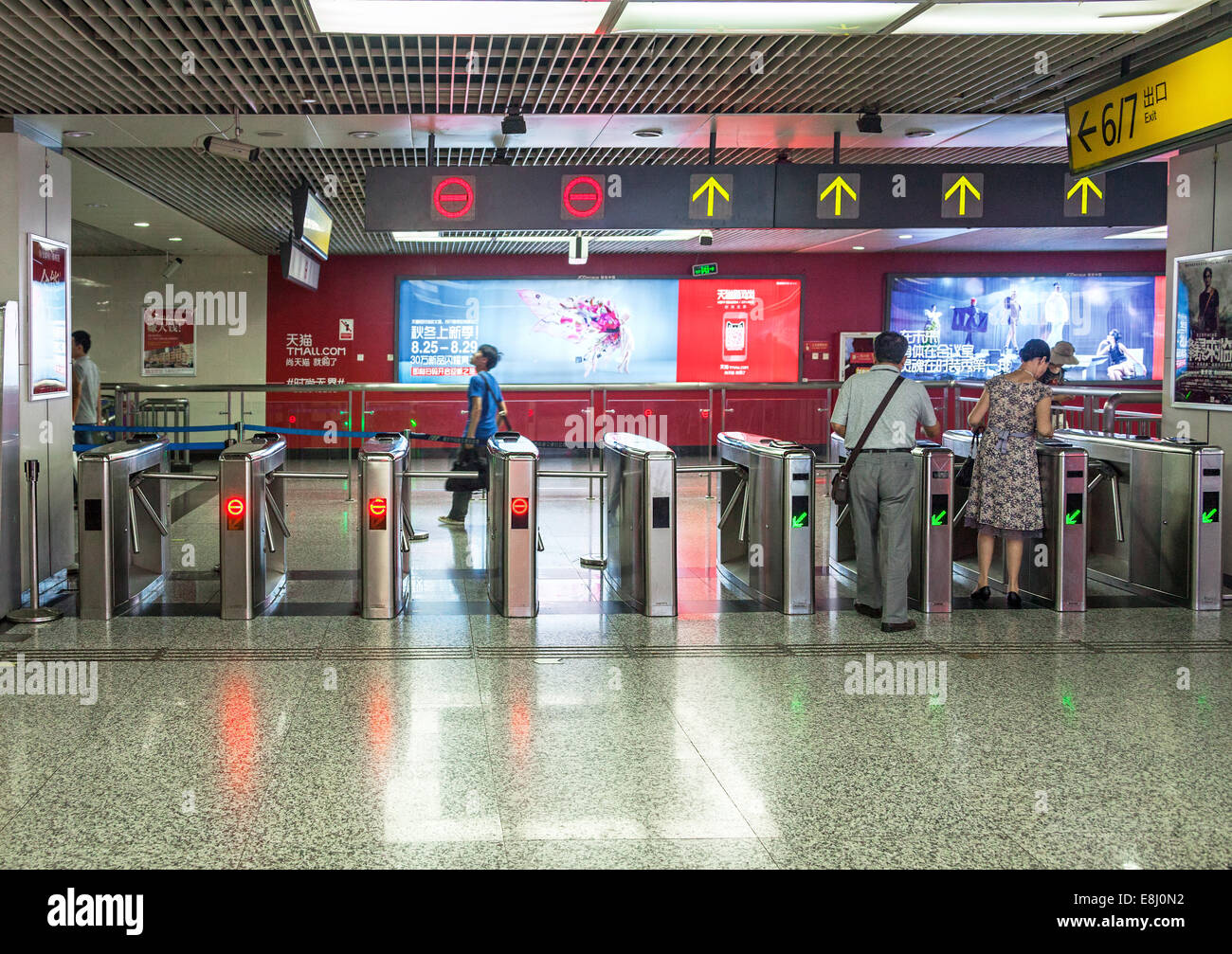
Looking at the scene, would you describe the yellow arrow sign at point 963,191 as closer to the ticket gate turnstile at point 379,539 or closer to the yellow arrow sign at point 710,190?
the yellow arrow sign at point 710,190

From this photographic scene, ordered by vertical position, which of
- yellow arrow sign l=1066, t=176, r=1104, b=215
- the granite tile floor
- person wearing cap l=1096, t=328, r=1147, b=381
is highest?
yellow arrow sign l=1066, t=176, r=1104, b=215

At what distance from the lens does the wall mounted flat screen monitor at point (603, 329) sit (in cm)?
1501

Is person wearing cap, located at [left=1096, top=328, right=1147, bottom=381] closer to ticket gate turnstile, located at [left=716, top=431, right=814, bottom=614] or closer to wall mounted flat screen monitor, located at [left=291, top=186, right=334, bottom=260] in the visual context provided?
ticket gate turnstile, located at [left=716, top=431, right=814, bottom=614]

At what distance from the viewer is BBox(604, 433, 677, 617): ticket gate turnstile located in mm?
5852

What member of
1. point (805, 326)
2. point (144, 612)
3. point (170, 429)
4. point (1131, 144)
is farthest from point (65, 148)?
point (805, 326)

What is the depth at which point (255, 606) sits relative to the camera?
584cm

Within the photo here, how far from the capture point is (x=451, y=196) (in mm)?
6445

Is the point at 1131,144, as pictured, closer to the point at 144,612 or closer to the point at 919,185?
the point at 919,185

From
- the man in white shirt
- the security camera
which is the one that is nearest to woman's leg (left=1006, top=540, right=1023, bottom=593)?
the man in white shirt

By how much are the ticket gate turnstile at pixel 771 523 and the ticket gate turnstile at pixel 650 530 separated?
1.96 feet

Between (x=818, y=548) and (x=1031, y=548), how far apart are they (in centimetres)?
196

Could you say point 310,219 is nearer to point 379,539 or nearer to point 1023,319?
point 379,539

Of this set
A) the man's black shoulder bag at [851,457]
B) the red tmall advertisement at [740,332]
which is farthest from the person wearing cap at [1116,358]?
the man's black shoulder bag at [851,457]

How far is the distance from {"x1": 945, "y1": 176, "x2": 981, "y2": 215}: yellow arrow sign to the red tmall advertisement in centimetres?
863
